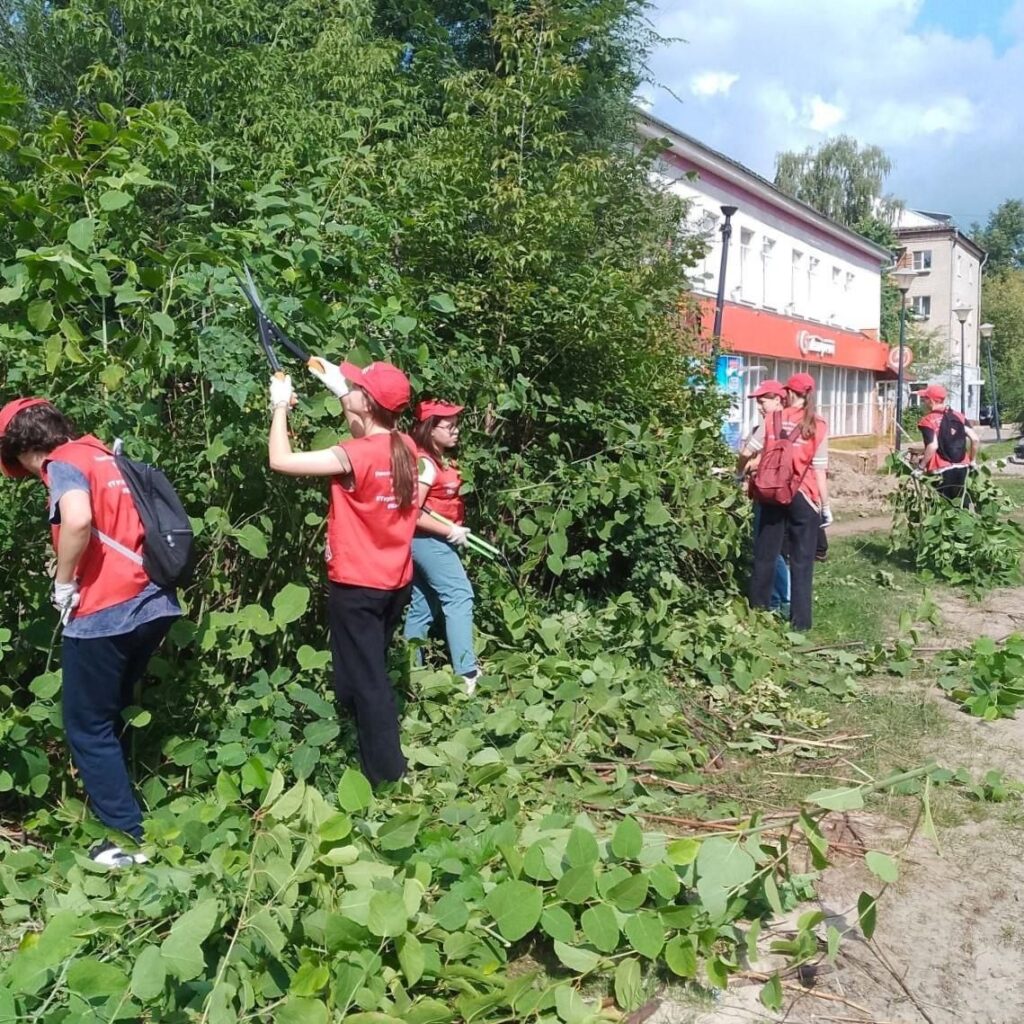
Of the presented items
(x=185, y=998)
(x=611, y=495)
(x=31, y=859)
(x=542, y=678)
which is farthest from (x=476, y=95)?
(x=185, y=998)

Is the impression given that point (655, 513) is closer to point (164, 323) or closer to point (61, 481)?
point (164, 323)

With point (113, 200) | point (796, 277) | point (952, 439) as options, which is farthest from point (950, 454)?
point (796, 277)

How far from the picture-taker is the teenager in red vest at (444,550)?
501 cm

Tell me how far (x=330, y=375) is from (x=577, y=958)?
2.10 meters

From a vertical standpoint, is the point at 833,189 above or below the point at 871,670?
above

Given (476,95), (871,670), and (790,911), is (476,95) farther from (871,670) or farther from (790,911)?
(790,911)

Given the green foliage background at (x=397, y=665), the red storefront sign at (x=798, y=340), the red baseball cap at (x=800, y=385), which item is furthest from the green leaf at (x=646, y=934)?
the red storefront sign at (x=798, y=340)

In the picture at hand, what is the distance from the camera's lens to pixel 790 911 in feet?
10.8

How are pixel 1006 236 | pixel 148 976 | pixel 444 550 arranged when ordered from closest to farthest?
pixel 148 976 → pixel 444 550 → pixel 1006 236

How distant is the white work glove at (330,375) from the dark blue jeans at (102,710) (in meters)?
0.98

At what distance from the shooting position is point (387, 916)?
2.70 meters

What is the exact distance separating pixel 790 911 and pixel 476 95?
5.26 m

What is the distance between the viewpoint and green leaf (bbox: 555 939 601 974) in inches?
112

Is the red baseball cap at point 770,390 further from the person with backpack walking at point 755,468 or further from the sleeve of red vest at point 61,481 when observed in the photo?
the sleeve of red vest at point 61,481
